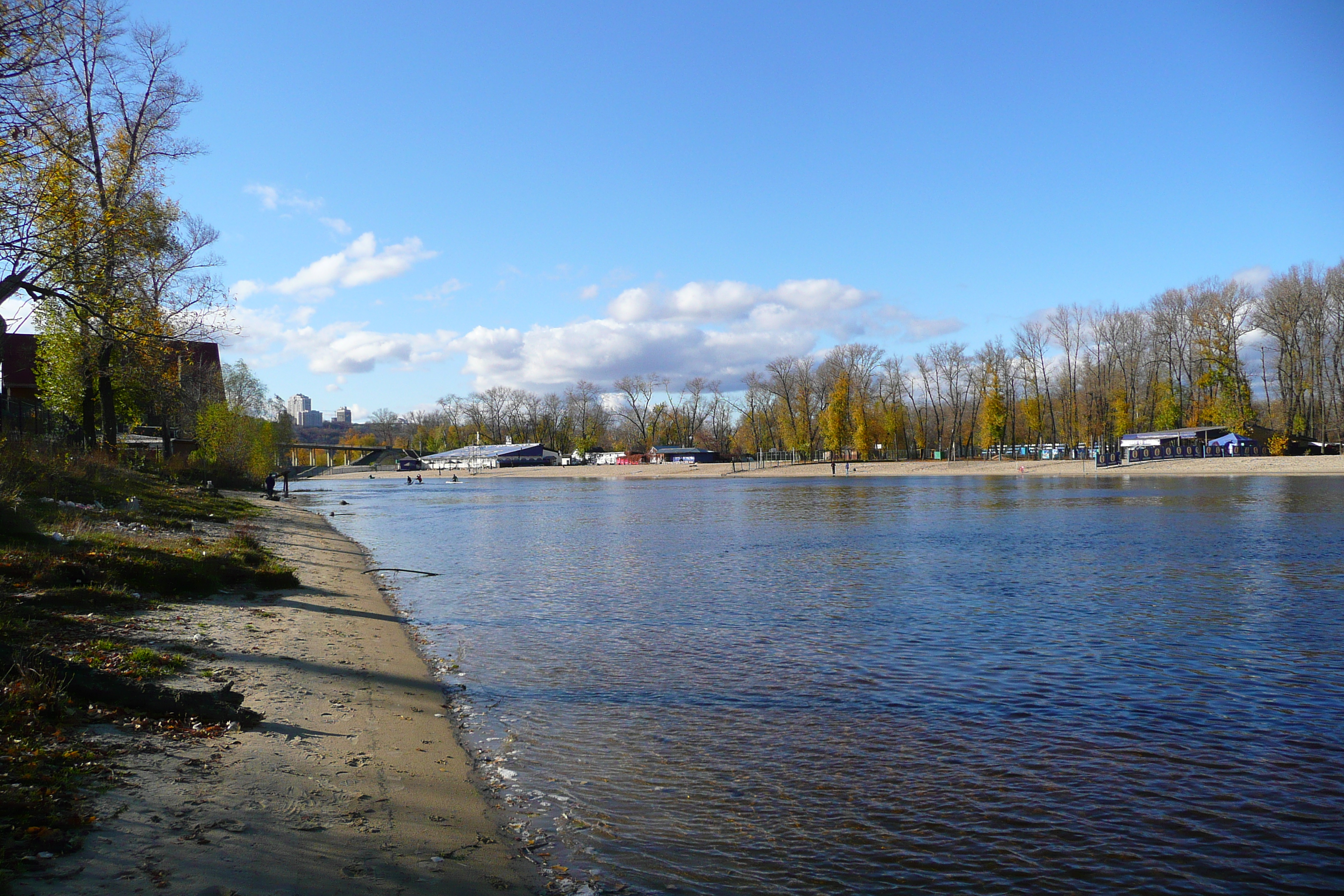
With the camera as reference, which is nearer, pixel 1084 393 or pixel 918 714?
pixel 918 714

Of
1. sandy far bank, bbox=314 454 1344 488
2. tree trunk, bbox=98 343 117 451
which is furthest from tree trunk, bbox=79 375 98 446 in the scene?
sandy far bank, bbox=314 454 1344 488

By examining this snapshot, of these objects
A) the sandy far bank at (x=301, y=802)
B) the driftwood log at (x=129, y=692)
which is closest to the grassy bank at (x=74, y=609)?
the driftwood log at (x=129, y=692)

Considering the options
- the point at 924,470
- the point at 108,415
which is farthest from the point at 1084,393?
the point at 108,415

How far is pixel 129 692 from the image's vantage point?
24.4 feet

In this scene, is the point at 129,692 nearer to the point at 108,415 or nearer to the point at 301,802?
the point at 301,802

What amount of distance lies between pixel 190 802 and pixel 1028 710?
A: 29.4ft

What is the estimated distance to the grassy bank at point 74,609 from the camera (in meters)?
5.47

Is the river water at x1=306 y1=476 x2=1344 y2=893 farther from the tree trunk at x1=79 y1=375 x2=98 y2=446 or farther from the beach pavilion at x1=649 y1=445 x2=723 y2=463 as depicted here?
the beach pavilion at x1=649 y1=445 x2=723 y2=463

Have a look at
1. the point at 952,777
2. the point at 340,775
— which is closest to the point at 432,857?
the point at 340,775

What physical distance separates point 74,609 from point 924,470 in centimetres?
9658

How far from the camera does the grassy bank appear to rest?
547cm

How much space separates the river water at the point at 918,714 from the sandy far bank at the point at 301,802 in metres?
0.65

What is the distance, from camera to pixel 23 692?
6.62 metres

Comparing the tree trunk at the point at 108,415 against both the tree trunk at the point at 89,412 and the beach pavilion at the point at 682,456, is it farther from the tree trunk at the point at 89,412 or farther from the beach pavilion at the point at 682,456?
the beach pavilion at the point at 682,456
